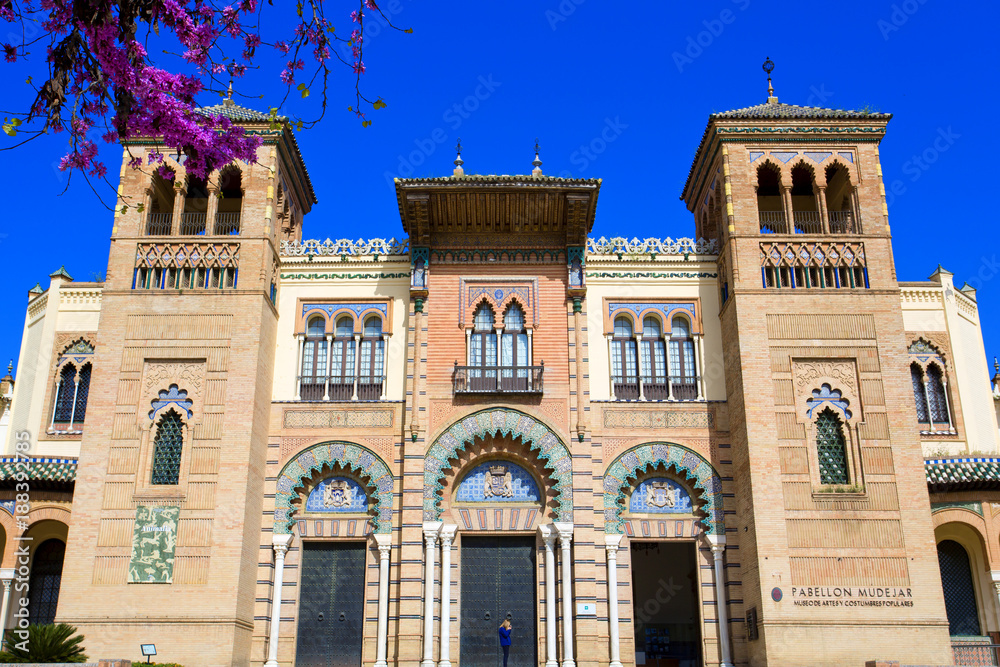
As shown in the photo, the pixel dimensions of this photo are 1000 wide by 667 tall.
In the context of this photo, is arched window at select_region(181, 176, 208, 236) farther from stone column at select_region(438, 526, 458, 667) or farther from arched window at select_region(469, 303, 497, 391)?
stone column at select_region(438, 526, 458, 667)

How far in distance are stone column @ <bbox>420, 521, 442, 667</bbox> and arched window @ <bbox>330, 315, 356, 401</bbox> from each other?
10.5ft

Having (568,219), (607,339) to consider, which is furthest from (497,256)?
(607,339)

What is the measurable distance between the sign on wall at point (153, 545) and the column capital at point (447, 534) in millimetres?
4727

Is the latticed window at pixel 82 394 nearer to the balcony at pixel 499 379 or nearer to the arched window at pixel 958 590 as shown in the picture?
the balcony at pixel 499 379

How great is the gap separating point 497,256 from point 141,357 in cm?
720

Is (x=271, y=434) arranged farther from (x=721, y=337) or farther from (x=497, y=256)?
(x=721, y=337)

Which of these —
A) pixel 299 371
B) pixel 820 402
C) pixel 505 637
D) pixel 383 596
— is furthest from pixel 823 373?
pixel 299 371

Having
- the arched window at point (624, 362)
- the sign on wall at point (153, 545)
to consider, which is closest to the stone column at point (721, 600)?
the arched window at point (624, 362)

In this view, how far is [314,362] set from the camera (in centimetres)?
1911

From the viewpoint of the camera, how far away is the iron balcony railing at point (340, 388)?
18.7 metres

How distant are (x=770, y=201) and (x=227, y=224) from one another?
11749mm

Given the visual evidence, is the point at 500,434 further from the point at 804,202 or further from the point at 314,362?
the point at 804,202

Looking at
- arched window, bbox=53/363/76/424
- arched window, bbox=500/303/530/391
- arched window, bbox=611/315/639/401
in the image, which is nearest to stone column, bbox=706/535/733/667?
arched window, bbox=611/315/639/401

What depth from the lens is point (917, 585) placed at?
15.9 m
